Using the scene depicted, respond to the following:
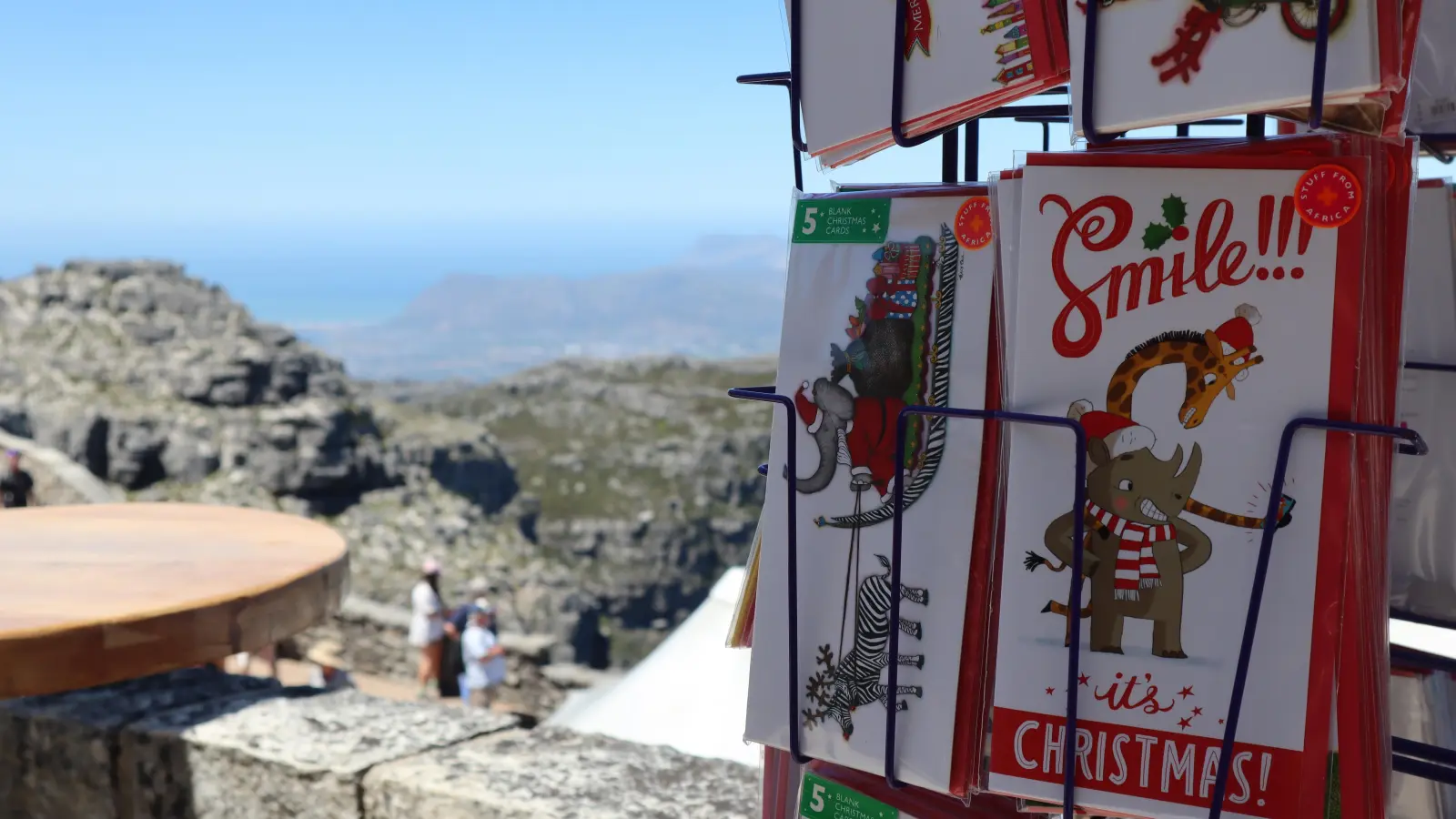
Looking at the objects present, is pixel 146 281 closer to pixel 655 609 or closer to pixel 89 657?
pixel 655 609

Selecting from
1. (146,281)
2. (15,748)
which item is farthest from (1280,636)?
(146,281)

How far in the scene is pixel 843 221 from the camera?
65 centimetres

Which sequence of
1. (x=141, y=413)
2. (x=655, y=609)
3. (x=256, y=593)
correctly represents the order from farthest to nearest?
(x=655, y=609) < (x=141, y=413) < (x=256, y=593)

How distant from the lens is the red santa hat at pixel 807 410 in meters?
0.65

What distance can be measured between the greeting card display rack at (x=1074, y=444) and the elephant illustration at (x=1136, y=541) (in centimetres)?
1

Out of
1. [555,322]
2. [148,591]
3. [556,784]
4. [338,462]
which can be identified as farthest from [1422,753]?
[555,322]

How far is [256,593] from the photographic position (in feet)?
4.03

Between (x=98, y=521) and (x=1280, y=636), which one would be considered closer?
(x=1280, y=636)

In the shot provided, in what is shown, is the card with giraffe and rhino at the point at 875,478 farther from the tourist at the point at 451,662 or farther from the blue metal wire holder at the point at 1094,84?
the tourist at the point at 451,662

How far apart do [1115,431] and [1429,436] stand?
0.29 m

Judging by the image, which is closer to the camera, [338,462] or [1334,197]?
[1334,197]

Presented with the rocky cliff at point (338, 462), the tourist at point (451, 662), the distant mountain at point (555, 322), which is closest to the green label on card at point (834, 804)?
the tourist at point (451, 662)

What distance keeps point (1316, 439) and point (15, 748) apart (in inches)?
60.4

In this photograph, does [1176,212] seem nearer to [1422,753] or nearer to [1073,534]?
[1073,534]
